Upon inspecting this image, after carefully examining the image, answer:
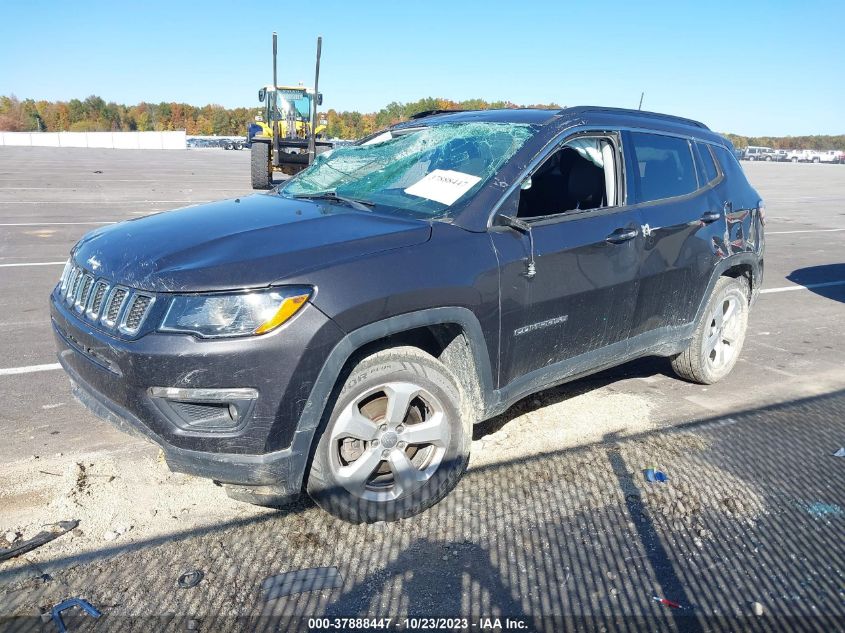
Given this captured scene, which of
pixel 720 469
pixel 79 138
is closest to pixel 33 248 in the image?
pixel 720 469

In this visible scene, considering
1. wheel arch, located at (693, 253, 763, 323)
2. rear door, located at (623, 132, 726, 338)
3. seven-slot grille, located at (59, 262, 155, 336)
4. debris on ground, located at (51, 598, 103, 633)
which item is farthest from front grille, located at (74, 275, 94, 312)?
wheel arch, located at (693, 253, 763, 323)

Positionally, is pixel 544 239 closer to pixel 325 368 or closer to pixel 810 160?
pixel 325 368

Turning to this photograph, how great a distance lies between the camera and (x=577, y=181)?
159 inches

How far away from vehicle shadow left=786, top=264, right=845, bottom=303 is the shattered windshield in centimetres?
640

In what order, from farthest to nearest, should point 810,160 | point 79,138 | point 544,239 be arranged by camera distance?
1. point 810,160
2. point 79,138
3. point 544,239

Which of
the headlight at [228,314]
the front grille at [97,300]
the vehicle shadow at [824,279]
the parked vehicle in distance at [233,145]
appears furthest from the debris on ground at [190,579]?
the parked vehicle in distance at [233,145]

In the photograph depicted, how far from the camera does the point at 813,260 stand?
11.0 meters

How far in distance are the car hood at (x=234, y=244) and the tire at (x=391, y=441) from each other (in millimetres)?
507

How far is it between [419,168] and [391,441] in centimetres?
156

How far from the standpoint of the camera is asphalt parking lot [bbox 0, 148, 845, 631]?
2.51 meters

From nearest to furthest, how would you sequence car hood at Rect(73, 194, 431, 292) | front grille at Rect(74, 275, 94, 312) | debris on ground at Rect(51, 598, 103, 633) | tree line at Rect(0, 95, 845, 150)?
debris on ground at Rect(51, 598, 103, 633) < car hood at Rect(73, 194, 431, 292) < front grille at Rect(74, 275, 94, 312) < tree line at Rect(0, 95, 845, 150)

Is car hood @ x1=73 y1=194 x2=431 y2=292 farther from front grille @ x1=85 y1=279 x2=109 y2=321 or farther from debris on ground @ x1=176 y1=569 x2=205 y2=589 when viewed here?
debris on ground @ x1=176 y1=569 x2=205 y2=589

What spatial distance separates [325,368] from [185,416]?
1.84 ft

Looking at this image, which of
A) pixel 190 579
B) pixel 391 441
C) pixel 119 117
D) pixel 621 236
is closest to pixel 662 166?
pixel 621 236
